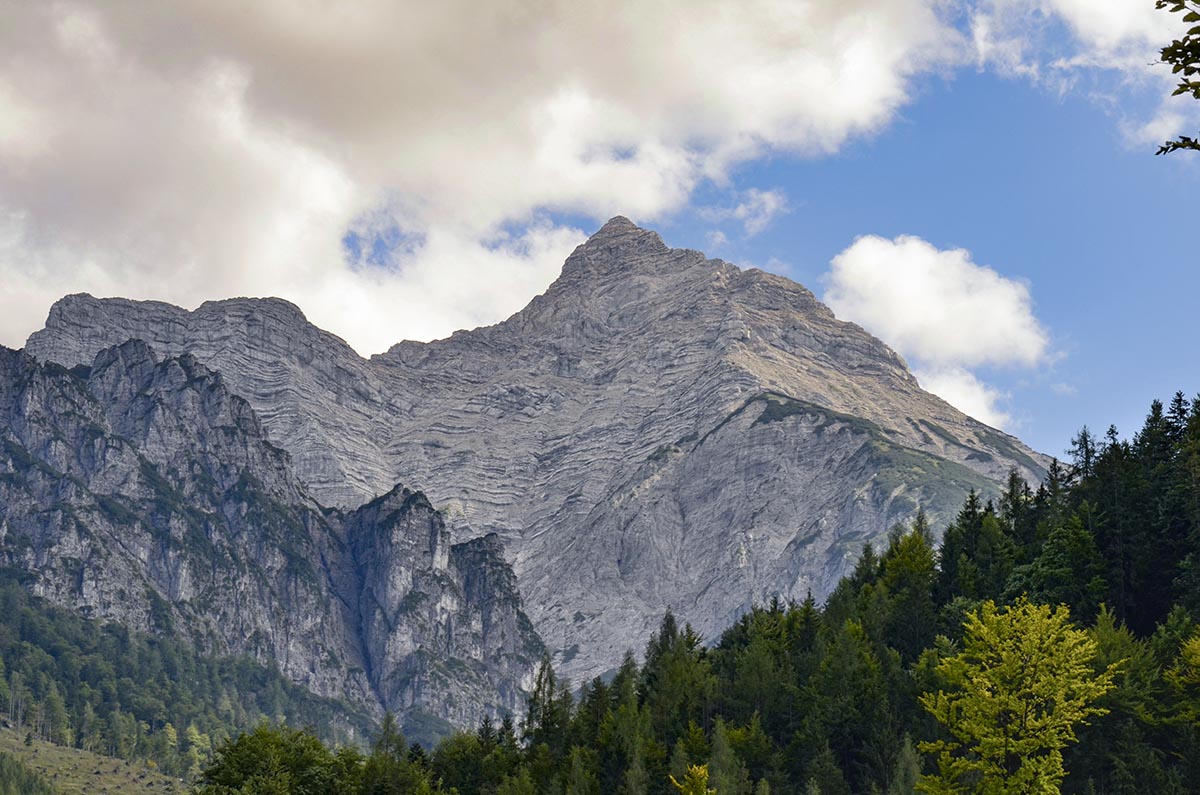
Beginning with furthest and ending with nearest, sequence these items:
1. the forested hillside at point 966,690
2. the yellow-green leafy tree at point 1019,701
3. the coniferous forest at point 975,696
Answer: the forested hillside at point 966,690 < the coniferous forest at point 975,696 < the yellow-green leafy tree at point 1019,701

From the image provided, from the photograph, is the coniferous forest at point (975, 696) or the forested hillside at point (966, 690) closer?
the coniferous forest at point (975, 696)

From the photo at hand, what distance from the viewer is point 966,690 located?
89.8 m

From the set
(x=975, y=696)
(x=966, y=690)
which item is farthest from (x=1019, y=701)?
(x=966, y=690)

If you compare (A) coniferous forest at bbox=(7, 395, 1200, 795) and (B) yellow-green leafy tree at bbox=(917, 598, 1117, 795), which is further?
(A) coniferous forest at bbox=(7, 395, 1200, 795)

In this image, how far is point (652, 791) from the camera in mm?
176000

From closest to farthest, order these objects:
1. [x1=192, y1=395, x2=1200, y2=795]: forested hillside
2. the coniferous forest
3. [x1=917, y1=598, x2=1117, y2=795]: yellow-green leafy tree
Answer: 1. [x1=917, y1=598, x2=1117, y2=795]: yellow-green leafy tree
2. the coniferous forest
3. [x1=192, y1=395, x2=1200, y2=795]: forested hillside

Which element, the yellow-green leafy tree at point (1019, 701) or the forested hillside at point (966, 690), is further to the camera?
the forested hillside at point (966, 690)

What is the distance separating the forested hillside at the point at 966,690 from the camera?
95.4 meters

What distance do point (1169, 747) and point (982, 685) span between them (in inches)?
1537

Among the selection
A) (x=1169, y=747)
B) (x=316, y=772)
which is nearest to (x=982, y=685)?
(x=1169, y=747)

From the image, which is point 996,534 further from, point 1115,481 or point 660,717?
point 660,717

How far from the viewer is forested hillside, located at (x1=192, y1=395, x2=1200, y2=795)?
95.4 meters

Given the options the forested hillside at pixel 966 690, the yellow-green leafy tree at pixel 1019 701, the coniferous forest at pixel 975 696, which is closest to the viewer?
the yellow-green leafy tree at pixel 1019 701

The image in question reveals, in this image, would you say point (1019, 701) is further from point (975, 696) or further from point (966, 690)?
point (966, 690)
